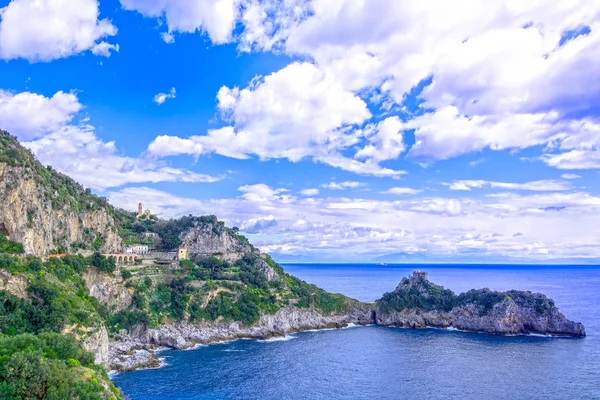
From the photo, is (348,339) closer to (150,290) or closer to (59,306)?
(150,290)

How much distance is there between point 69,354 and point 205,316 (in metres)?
46.7

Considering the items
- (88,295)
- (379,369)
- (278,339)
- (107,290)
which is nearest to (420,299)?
(278,339)

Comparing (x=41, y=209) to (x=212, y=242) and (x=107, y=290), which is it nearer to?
(x=107, y=290)

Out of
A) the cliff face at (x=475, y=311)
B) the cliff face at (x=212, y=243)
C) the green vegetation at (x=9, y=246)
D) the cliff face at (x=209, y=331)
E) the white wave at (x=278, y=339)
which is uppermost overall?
the cliff face at (x=212, y=243)

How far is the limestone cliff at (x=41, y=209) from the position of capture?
218ft

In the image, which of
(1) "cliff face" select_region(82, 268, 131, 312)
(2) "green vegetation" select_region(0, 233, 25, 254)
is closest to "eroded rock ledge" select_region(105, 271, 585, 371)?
(1) "cliff face" select_region(82, 268, 131, 312)

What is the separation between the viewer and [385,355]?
7438 centimetres

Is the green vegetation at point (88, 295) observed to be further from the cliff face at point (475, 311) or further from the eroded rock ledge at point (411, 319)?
the cliff face at point (475, 311)

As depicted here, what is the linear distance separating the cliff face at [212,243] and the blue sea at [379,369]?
2897cm

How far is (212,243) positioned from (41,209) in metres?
44.8

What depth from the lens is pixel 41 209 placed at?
72.0 meters

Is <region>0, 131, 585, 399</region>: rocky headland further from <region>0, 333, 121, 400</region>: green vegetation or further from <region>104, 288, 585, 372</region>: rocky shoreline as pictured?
<region>0, 333, 121, 400</region>: green vegetation

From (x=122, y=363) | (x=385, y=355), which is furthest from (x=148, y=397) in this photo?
(x=385, y=355)

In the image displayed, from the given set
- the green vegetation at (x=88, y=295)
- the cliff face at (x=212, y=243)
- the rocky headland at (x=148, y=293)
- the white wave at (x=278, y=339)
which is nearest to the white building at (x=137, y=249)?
the rocky headland at (x=148, y=293)
